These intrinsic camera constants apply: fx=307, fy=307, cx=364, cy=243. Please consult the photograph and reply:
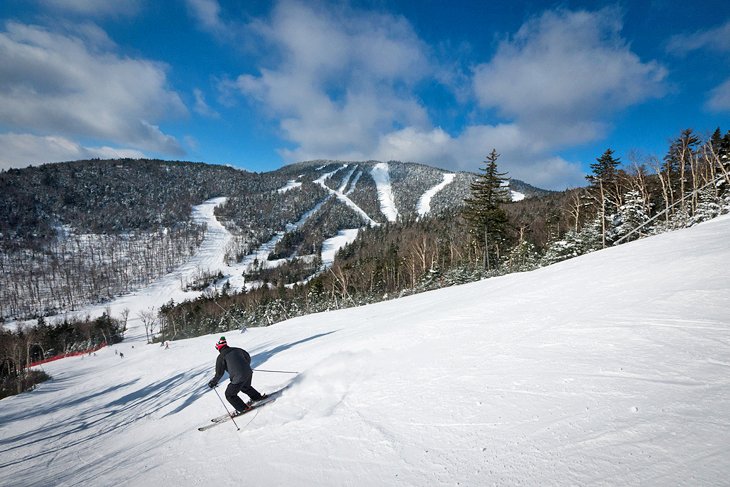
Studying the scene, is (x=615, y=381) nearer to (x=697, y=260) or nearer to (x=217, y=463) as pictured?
(x=217, y=463)

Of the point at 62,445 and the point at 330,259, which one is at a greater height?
the point at 330,259

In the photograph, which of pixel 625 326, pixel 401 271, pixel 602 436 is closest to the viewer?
pixel 602 436

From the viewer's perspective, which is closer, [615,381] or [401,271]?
[615,381]

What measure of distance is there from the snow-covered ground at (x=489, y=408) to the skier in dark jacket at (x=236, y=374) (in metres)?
0.47

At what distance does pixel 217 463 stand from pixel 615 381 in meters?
6.35

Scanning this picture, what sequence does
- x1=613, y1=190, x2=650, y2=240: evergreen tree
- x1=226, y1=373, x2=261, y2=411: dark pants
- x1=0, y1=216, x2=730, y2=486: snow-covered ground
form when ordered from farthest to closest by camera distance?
x1=613, y1=190, x2=650, y2=240: evergreen tree
x1=226, y1=373, x2=261, y2=411: dark pants
x1=0, y1=216, x2=730, y2=486: snow-covered ground

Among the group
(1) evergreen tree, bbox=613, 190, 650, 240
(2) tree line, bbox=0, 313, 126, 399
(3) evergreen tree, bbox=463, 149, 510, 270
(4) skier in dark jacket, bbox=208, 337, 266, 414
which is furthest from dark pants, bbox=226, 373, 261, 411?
(2) tree line, bbox=0, 313, 126, 399

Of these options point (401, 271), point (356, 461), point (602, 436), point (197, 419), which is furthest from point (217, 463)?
point (401, 271)

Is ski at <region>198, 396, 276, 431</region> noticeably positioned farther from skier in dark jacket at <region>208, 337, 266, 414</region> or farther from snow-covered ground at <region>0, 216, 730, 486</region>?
snow-covered ground at <region>0, 216, 730, 486</region>

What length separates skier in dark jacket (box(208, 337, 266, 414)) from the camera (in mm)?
6828

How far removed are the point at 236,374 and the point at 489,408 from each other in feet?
17.4

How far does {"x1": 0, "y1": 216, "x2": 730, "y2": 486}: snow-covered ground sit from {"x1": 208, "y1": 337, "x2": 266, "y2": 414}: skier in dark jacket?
0.47 m

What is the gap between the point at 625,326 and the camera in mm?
6074

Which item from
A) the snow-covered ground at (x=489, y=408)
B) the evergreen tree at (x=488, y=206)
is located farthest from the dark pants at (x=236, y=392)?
the evergreen tree at (x=488, y=206)
